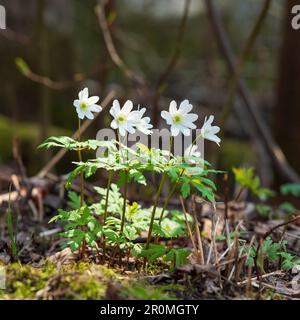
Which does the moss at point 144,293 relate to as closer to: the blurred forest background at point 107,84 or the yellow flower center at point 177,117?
the yellow flower center at point 177,117

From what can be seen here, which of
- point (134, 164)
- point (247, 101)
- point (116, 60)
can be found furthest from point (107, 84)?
point (134, 164)

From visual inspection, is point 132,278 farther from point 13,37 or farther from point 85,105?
point 13,37

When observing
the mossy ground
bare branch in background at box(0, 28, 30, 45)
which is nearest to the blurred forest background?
bare branch in background at box(0, 28, 30, 45)

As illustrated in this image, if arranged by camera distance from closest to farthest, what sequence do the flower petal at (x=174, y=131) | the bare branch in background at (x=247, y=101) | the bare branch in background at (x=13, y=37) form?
the flower petal at (x=174, y=131) → the bare branch in background at (x=247, y=101) → the bare branch in background at (x=13, y=37)

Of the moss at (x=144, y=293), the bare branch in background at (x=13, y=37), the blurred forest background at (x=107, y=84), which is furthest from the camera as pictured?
the bare branch in background at (x=13, y=37)

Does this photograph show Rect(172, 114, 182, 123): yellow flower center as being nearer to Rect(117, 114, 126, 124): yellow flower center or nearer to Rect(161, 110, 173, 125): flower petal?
Rect(161, 110, 173, 125): flower petal

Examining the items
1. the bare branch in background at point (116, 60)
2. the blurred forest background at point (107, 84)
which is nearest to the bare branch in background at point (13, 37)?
the blurred forest background at point (107, 84)
